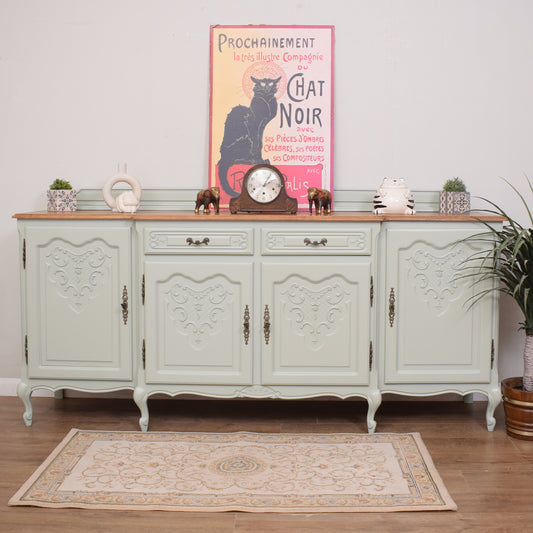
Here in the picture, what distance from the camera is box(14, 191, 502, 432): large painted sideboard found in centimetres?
306

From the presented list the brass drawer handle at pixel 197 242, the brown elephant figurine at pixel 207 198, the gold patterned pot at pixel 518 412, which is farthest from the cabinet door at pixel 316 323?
the gold patterned pot at pixel 518 412

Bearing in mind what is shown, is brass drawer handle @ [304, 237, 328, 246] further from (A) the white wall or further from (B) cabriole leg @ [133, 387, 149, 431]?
(B) cabriole leg @ [133, 387, 149, 431]

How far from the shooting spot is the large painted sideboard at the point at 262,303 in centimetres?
306

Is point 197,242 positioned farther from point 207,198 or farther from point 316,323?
point 316,323

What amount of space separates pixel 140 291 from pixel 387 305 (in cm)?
111

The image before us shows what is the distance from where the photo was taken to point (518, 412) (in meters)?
3.08

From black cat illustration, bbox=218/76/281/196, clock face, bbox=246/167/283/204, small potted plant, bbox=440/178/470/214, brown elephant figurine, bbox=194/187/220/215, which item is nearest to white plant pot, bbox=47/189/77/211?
brown elephant figurine, bbox=194/187/220/215

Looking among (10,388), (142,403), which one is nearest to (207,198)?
(142,403)

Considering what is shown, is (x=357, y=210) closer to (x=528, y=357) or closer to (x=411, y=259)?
(x=411, y=259)

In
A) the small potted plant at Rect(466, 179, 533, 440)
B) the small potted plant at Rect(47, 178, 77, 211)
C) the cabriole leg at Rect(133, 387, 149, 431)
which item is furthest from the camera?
the small potted plant at Rect(47, 178, 77, 211)

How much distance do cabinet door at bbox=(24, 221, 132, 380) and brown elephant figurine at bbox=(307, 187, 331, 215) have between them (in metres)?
0.85

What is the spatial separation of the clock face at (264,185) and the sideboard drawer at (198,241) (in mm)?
245

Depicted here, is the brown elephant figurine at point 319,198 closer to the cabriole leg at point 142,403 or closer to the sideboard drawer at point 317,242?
the sideboard drawer at point 317,242

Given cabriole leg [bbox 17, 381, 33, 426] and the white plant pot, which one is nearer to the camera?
cabriole leg [bbox 17, 381, 33, 426]
